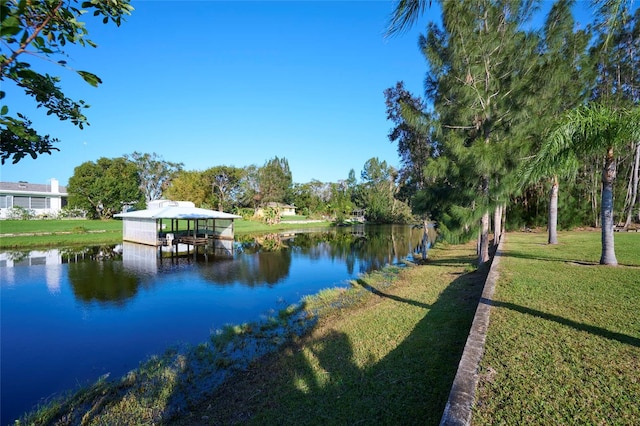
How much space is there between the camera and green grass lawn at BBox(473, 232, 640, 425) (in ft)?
8.55

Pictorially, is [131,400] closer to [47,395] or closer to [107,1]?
[47,395]

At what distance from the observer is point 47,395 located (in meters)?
5.02

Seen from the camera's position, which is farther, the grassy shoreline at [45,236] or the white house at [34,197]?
Result: the white house at [34,197]

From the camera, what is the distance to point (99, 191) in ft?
122

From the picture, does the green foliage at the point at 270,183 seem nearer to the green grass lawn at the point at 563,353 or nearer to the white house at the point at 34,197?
the white house at the point at 34,197

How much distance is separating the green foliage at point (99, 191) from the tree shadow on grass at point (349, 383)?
1605 inches

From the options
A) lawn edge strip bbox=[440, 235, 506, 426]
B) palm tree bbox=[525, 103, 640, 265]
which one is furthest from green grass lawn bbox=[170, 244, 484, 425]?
palm tree bbox=[525, 103, 640, 265]

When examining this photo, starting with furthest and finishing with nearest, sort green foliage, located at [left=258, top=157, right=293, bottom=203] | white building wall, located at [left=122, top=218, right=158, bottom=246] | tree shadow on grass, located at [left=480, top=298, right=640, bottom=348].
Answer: green foliage, located at [left=258, top=157, right=293, bottom=203] < white building wall, located at [left=122, top=218, right=158, bottom=246] < tree shadow on grass, located at [left=480, top=298, right=640, bottom=348]

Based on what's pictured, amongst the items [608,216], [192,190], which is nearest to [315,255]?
[608,216]

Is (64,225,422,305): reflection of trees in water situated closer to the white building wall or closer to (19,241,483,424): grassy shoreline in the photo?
the white building wall

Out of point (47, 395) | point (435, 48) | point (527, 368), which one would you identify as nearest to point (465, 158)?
point (435, 48)

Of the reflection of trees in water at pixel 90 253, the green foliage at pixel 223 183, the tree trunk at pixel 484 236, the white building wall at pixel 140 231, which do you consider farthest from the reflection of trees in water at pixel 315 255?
the green foliage at pixel 223 183

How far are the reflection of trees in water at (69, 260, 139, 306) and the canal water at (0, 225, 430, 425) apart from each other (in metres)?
0.03

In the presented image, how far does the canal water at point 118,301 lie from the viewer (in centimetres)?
590
